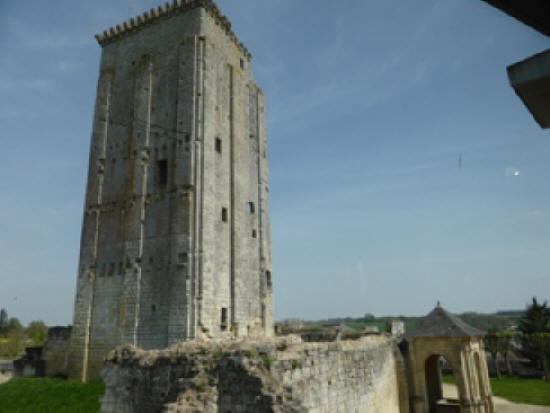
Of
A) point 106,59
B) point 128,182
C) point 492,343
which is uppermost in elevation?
point 106,59

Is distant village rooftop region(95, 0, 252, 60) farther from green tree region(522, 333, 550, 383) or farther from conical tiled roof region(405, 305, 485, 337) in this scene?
green tree region(522, 333, 550, 383)

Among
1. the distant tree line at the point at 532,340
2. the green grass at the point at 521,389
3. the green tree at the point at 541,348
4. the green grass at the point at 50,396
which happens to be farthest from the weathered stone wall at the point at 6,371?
the green tree at the point at 541,348

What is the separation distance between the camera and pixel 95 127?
19906 millimetres

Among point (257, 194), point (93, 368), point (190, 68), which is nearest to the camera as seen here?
point (93, 368)

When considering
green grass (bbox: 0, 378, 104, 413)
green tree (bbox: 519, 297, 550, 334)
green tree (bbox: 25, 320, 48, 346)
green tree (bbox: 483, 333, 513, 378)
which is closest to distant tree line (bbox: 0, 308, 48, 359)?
green tree (bbox: 25, 320, 48, 346)

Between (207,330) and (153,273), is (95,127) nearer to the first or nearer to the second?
(153,273)

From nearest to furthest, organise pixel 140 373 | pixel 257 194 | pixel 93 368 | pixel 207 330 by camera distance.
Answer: pixel 140 373
pixel 207 330
pixel 93 368
pixel 257 194

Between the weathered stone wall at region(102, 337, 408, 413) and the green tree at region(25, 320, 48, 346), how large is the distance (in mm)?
41775

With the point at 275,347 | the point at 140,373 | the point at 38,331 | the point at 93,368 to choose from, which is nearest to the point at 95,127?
→ the point at 93,368

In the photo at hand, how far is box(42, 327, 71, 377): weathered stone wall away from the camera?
18.4 m

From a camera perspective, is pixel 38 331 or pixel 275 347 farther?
pixel 38 331

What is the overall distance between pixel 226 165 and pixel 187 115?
115 inches

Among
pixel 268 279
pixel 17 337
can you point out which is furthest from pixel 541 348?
pixel 17 337

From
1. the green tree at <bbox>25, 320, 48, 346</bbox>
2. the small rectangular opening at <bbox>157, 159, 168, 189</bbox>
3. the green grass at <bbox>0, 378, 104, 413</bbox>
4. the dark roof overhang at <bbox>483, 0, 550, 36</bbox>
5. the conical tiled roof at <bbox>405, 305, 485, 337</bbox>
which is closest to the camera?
the dark roof overhang at <bbox>483, 0, 550, 36</bbox>
